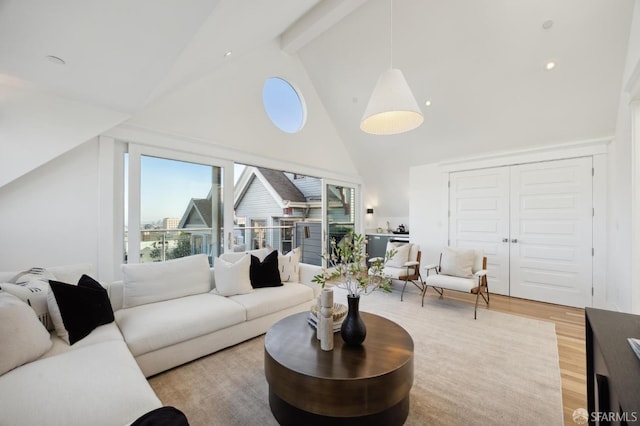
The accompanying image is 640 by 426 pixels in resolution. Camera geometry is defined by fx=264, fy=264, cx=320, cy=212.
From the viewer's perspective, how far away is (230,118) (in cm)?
383

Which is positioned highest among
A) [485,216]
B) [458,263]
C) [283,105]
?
[283,105]

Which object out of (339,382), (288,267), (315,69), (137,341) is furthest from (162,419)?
(315,69)

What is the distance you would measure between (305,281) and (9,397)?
8.74 ft

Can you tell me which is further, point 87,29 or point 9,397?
point 87,29

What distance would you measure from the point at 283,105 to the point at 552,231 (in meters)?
4.86

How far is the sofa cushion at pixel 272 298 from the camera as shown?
2711 mm

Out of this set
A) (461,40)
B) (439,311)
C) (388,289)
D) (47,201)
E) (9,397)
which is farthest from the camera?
(439,311)

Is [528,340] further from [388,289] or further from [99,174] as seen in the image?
[99,174]

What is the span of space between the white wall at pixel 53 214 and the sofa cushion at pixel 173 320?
0.99 m

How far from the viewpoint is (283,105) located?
15.6 ft

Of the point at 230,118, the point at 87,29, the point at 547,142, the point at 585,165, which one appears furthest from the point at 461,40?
the point at 87,29

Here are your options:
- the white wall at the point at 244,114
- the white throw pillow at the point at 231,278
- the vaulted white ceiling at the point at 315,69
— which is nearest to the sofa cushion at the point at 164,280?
the white throw pillow at the point at 231,278

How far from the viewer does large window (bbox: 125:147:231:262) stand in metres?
3.07

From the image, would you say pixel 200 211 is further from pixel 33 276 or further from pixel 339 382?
pixel 339 382
